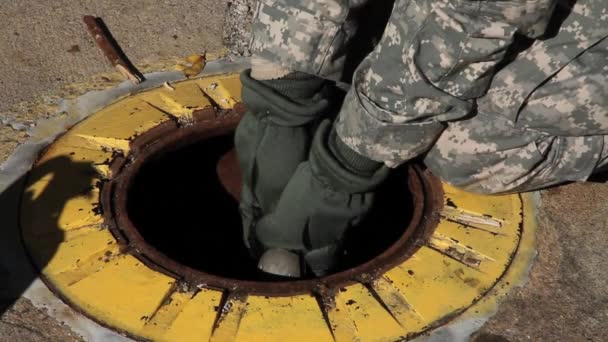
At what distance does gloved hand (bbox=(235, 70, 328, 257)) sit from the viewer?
2.10 metres

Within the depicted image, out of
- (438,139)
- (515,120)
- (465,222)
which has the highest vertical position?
(515,120)

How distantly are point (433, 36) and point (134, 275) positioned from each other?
35.5 inches

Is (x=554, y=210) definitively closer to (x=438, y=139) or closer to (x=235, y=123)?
(x=438, y=139)

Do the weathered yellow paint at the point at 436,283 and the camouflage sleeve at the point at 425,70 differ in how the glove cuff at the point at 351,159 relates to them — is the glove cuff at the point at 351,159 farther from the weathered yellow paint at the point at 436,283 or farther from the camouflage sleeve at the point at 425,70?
the weathered yellow paint at the point at 436,283

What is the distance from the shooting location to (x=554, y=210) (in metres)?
2.38

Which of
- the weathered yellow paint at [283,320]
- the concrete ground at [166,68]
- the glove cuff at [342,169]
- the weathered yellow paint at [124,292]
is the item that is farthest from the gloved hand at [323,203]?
the concrete ground at [166,68]

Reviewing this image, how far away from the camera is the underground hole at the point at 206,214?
249 centimetres

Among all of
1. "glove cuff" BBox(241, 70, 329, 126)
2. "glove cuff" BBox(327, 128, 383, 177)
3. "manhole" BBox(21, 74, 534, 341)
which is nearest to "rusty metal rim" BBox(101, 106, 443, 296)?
"manhole" BBox(21, 74, 534, 341)

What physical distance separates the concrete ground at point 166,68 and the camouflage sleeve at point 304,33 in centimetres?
74

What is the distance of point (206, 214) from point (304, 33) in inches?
38.3

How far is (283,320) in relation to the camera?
1.97 meters

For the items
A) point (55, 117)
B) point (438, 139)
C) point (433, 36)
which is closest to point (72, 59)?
point (55, 117)

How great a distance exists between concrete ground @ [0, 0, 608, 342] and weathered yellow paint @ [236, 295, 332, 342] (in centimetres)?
37

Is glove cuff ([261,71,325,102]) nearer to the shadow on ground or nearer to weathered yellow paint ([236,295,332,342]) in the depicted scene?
weathered yellow paint ([236,295,332,342])
